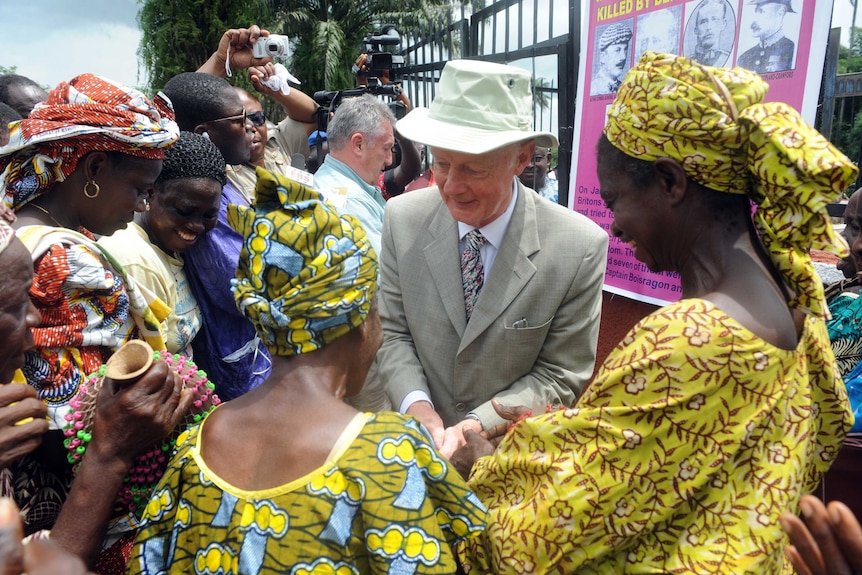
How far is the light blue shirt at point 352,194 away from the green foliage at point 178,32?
11.4 metres

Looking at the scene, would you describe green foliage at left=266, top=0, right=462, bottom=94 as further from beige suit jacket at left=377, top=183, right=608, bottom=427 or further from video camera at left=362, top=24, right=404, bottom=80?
beige suit jacket at left=377, top=183, right=608, bottom=427

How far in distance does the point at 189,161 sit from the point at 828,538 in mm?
2668

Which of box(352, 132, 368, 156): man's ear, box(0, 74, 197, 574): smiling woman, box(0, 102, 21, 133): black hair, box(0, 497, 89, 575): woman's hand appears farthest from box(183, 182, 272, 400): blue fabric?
box(0, 497, 89, 575): woman's hand

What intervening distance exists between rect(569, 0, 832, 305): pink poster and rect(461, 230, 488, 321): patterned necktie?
4.54 feet

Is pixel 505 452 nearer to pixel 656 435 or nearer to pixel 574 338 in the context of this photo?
pixel 656 435

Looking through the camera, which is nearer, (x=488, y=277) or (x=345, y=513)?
(x=345, y=513)

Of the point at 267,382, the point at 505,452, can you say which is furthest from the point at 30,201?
the point at 505,452

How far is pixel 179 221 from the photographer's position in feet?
9.43

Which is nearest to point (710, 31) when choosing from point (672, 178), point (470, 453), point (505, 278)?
point (505, 278)

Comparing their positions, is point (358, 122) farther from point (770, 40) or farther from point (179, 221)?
point (770, 40)

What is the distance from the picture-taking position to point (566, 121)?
169 inches

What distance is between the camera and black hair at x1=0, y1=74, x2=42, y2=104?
4754 millimetres

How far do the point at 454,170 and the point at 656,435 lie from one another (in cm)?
146

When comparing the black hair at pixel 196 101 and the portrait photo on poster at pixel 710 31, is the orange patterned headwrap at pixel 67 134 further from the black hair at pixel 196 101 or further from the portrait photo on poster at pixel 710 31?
the portrait photo on poster at pixel 710 31
